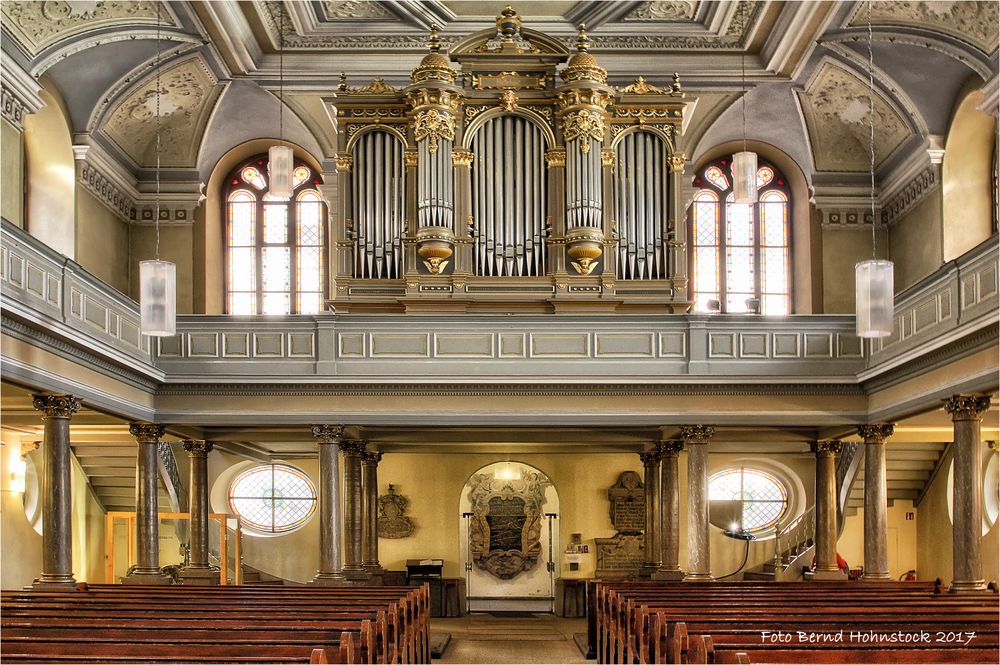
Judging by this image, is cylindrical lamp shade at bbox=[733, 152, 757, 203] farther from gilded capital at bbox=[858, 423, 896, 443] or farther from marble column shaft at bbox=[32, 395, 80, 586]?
marble column shaft at bbox=[32, 395, 80, 586]

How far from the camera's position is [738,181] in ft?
66.4

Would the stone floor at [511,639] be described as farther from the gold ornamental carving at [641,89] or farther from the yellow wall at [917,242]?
the gold ornamental carving at [641,89]

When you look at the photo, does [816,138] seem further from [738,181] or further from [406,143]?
[406,143]

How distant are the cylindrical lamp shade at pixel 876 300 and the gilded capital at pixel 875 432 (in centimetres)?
682

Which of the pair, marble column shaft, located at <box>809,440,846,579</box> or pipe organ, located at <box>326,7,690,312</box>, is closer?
pipe organ, located at <box>326,7,690,312</box>

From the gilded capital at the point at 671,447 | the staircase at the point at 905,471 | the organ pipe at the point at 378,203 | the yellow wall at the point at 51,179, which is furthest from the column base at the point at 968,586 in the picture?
the yellow wall at the point at 51,179

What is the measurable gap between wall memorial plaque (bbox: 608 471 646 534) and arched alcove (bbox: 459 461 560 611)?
133 centimetres

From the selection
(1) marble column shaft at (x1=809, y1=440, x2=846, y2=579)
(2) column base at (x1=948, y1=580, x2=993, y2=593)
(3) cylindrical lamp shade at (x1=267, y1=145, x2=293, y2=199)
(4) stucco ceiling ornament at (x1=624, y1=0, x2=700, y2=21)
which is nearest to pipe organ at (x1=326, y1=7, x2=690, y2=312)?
(4) stucco ceiling ornament at (x1=624, y1=0, x2=700, y2=21)

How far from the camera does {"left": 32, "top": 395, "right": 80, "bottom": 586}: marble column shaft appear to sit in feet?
53.5

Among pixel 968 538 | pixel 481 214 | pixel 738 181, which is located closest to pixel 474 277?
pixel 481 214

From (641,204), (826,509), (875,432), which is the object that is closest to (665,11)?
(641,204)

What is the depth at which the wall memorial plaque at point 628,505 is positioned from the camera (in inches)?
1064

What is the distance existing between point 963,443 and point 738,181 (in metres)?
6.00

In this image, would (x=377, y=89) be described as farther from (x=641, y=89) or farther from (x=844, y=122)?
(x=844, y=122)
